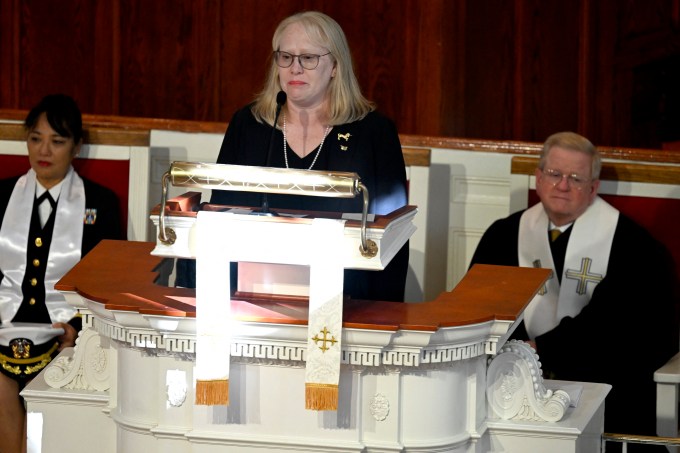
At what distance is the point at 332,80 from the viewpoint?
13.2 feet

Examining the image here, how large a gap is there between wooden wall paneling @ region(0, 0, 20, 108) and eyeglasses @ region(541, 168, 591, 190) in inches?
135

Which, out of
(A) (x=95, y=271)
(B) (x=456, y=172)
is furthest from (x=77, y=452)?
(B) (x=456, y=172)

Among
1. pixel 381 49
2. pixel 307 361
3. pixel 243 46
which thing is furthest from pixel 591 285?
pixel 243 46

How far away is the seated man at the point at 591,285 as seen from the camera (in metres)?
4.89

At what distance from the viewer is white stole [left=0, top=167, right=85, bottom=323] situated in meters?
5.39

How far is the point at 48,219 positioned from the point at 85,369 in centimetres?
203

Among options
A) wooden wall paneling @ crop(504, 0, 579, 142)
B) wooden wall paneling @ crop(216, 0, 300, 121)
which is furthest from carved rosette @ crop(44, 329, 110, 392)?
wooden wall paneling @ crop(504, 0, 579, 142)

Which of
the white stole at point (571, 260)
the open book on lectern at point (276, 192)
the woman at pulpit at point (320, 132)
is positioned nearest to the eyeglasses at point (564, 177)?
the white stole at point (571, 260)

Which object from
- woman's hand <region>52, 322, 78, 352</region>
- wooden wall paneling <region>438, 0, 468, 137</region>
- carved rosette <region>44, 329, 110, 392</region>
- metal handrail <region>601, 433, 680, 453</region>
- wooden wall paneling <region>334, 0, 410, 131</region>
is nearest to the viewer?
carved rosette <region>44, 329, 110, 392</region>

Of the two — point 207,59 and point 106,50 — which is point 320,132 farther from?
point 106,50

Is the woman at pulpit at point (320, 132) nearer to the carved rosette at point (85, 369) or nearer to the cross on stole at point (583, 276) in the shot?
the carved rosette at point (85, 369)

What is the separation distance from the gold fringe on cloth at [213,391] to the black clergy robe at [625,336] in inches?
80.0

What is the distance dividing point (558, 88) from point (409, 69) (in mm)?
865

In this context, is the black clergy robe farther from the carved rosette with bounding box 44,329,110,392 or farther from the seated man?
the carved rosette with bounding box 44,329,110,392
